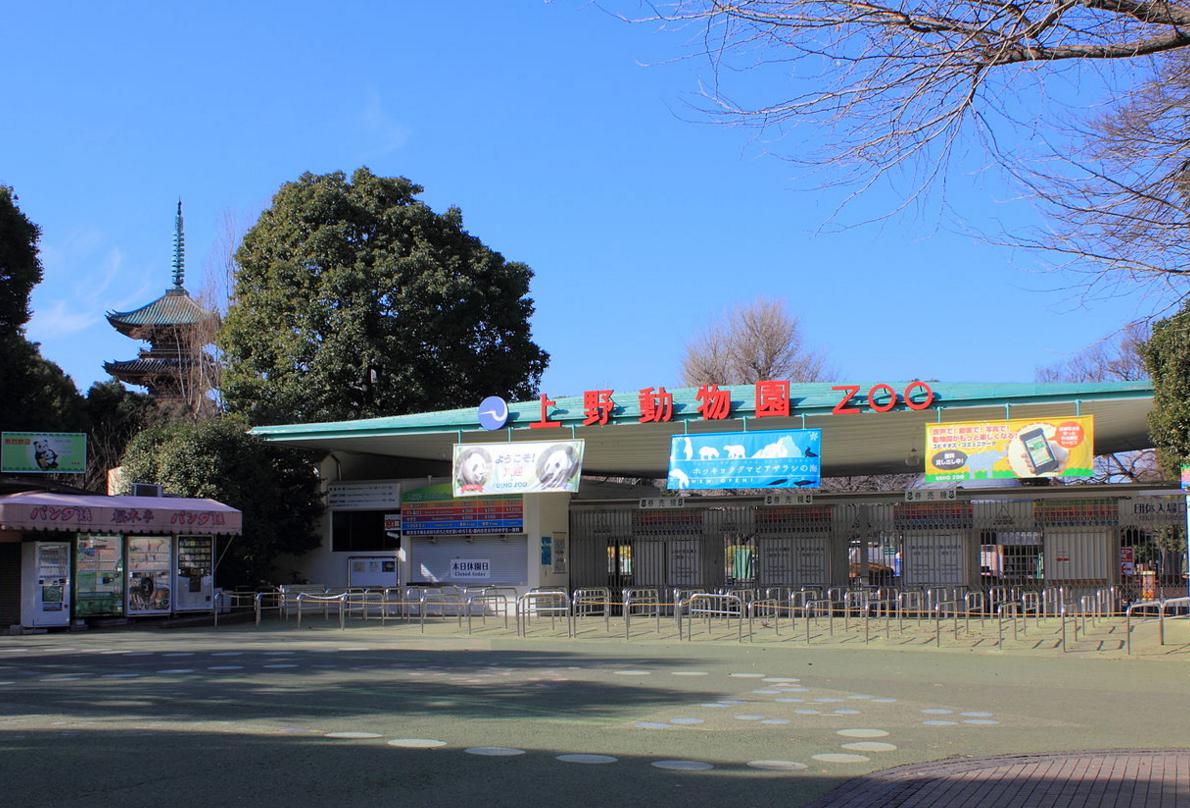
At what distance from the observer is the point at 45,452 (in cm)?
2630

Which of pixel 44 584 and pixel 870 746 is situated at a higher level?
pixel 44 584

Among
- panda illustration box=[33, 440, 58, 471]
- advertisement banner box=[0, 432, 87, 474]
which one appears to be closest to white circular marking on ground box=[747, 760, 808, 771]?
advertisement banner box=[0, 432, 87, 474]

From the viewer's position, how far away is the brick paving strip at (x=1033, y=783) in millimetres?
6941

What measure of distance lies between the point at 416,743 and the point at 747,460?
14.0 m

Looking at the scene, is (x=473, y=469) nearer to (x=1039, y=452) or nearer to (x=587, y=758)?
(x=1039, y=452)

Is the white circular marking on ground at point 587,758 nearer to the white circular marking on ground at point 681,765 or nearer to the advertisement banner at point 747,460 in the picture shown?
the white circular marking on ground at point 681,765

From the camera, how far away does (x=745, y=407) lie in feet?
73.6

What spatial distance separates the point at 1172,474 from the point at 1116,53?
1400 centimetres

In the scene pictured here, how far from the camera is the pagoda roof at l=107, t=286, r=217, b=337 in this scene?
51188 mm

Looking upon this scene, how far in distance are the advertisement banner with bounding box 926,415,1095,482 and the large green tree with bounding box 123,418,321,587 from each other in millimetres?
15891

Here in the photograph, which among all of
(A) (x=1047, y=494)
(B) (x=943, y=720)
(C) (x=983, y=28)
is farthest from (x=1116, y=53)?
(A) (x=1047, y=494)

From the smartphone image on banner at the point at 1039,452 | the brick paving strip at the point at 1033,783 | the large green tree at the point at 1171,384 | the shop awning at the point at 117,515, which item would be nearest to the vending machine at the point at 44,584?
the shop awning at the point at 117,515

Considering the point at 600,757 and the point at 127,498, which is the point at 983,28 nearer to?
the point at 600,757

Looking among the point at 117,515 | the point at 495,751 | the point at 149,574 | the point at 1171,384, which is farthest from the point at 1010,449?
the point at 149,574
